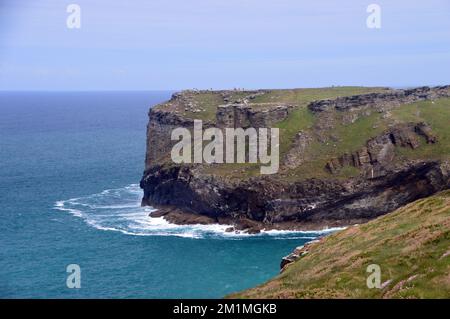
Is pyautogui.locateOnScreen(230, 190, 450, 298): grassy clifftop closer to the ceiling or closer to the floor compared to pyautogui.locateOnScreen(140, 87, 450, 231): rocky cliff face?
closer to the ceiling

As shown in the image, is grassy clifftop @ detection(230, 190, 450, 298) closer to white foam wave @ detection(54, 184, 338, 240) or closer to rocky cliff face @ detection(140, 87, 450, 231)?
white foam wave @ detection(54, 184, 338, 240)

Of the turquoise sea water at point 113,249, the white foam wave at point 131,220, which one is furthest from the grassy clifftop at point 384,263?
the white foam wave at point 131,220

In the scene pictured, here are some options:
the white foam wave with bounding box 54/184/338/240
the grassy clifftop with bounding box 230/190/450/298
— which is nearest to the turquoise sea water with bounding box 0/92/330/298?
the white foam wave with bounding box 54/184/338/240

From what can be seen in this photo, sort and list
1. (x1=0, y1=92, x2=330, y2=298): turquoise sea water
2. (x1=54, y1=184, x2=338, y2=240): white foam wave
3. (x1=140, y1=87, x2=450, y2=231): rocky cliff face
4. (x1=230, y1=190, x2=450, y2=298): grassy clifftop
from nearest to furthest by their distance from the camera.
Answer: (x1=230, y1=190, x2=450, y2=298): grassy clifftop → (x1=0, y1=92, x2=330, y2=298): turquoise sea water → (x1=54, y1=184, x2=338, y2=240): white foam wave → (x1=140, y1=87, x2=450, y2=231): rocky cliff face

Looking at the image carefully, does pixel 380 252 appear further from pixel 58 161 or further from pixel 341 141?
pixel 58 161

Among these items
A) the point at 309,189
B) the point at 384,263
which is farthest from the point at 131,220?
the point at 384,263

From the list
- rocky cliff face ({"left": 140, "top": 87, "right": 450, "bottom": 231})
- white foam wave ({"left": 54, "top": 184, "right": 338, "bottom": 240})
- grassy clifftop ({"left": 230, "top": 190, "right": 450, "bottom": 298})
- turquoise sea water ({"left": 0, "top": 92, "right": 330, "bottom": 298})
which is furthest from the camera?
rocky cliff face ({"left": 140, "top": 87, "right": 450, "bottom": 231})
